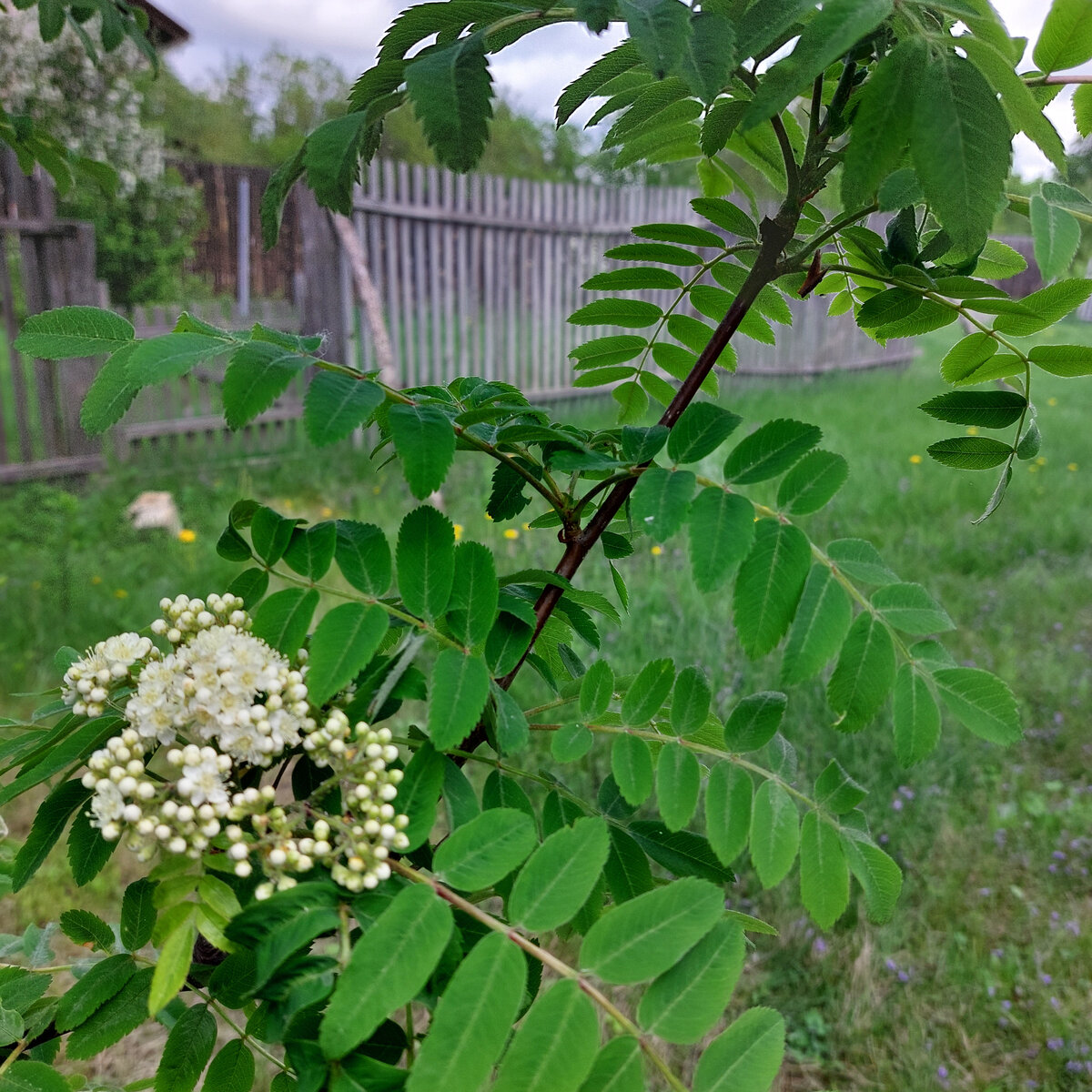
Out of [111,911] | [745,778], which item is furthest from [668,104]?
[111,911]

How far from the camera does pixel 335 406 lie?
698mm

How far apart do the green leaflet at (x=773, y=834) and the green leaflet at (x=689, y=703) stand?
93mm

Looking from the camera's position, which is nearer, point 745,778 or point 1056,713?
point 745,778

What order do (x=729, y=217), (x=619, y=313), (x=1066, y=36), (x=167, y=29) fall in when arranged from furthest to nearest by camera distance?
(x=167, y=29) → (x=619, y=313) → (x=729, y=217) → (x=1066, y=36)

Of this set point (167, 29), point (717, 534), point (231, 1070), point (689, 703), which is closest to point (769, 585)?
point (717, 534)

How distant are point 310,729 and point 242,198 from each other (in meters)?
13.6

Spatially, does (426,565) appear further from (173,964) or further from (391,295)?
(391,295)

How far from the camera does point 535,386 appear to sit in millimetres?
7758

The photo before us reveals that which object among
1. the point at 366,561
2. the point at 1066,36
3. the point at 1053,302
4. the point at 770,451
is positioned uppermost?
the point at 1066,36

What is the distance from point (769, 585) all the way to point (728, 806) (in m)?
0.24

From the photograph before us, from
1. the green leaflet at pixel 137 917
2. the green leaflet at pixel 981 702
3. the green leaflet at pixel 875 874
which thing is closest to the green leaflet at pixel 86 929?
the green leaflet at pixel 137 917

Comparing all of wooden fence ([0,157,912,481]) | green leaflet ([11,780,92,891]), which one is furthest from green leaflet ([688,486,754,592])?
wooden fence ([0,157,912,481])

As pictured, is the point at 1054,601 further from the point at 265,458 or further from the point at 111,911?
the point at 265,458

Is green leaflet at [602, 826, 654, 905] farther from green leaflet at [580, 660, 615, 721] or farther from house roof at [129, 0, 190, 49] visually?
house roof at [129, 0, 190, 49]
